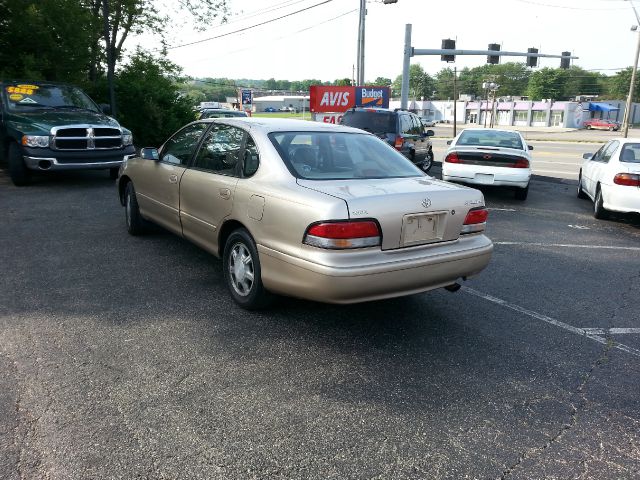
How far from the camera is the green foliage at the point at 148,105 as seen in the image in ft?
57.3

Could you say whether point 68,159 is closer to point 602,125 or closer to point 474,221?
point 474,221

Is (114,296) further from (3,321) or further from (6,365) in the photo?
(6,365)

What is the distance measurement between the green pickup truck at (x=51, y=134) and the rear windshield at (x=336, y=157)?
21.1 feet

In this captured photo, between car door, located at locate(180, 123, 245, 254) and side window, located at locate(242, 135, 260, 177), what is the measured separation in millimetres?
93

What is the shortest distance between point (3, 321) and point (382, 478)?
125 inches

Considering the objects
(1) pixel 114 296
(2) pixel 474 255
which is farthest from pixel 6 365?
(2) pixel 474 255

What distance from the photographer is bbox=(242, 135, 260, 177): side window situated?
14.0 feet

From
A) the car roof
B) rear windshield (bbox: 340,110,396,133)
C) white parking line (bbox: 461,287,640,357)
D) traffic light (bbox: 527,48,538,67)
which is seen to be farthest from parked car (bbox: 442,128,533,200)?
traffic light (bbox: 527,48,538,67)

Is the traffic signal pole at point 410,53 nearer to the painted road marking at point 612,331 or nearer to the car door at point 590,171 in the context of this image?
the car door at point 590,171

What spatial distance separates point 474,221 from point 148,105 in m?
15.4

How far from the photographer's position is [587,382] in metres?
3.46

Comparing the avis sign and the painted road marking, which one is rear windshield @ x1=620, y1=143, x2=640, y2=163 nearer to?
the painted road marking

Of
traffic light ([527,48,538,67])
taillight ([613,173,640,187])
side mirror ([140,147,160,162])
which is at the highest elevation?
traffic light ([527,48,538,67])

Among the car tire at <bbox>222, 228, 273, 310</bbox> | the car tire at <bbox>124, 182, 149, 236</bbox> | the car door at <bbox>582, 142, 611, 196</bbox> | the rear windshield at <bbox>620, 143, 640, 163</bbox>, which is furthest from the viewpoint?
the car door at <bbox>582, 142, 611, 196</bbox>
